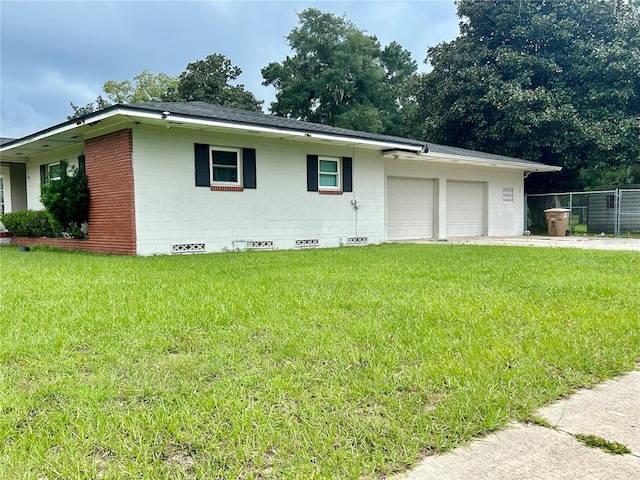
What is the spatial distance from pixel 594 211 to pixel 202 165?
619 inches

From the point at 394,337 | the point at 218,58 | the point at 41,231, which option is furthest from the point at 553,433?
the point at 218,58

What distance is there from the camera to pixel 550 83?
1952 cm

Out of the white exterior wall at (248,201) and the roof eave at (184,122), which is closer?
the roof eave at (184,122)

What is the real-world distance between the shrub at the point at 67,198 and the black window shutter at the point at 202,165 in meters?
2.89

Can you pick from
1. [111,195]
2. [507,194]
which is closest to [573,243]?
[507,194]

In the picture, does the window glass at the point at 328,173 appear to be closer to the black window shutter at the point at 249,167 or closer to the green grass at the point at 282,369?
the black window shutter at the point at 249,167

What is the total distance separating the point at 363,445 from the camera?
6.08 ft

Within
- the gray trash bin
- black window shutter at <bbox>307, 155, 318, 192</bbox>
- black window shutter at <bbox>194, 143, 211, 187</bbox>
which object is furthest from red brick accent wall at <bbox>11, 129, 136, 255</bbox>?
the gray trash bin

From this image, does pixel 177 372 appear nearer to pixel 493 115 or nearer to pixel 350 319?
pixel 350 319

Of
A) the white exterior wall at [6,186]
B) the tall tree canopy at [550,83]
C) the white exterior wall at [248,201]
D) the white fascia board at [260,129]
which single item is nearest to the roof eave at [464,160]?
the white fascia board at [260,129]

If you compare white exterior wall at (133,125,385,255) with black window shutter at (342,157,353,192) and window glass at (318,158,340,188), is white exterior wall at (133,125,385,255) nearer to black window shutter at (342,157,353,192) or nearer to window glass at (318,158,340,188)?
black window shutter at (342,157,353,192)

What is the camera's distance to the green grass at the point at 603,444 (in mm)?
1836

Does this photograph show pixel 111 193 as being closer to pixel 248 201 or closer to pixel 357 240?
pixel 248 201

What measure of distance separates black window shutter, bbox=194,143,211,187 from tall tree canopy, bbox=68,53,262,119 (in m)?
22.4
